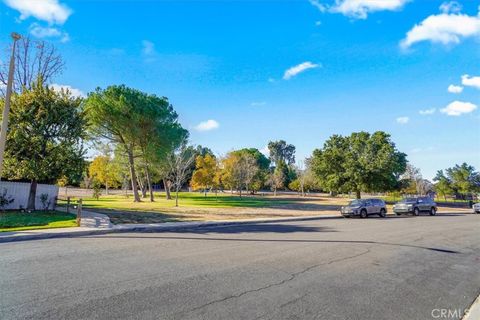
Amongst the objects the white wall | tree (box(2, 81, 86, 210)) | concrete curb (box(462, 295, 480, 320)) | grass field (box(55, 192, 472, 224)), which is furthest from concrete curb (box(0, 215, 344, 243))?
concrete curb (box(462, 295, 480, 320))

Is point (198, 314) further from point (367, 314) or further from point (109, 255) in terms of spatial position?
point (109, 255)

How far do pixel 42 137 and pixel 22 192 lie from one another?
4.27 m

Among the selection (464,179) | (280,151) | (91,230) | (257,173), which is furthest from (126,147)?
(280,151)

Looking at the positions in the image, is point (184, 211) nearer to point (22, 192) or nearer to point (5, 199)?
point (22, 192)

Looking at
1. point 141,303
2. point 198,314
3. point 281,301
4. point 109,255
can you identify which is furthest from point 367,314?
point 109,255

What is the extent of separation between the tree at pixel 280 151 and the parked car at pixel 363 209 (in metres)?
122

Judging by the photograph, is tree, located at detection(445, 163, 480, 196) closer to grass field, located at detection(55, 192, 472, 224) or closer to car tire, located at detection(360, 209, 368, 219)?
grass field, located at detection(55, 192, 472, 224)

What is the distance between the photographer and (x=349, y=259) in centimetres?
930

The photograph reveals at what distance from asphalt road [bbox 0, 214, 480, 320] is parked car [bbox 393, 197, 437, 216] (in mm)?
20654

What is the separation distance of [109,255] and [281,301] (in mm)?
5449

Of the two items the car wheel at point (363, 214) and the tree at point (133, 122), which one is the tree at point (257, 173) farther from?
the car wheel at point (363, 214)

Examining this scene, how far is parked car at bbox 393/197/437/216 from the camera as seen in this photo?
30734 mm

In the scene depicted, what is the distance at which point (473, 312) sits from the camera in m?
5.46

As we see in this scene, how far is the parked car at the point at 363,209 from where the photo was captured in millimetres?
26656
